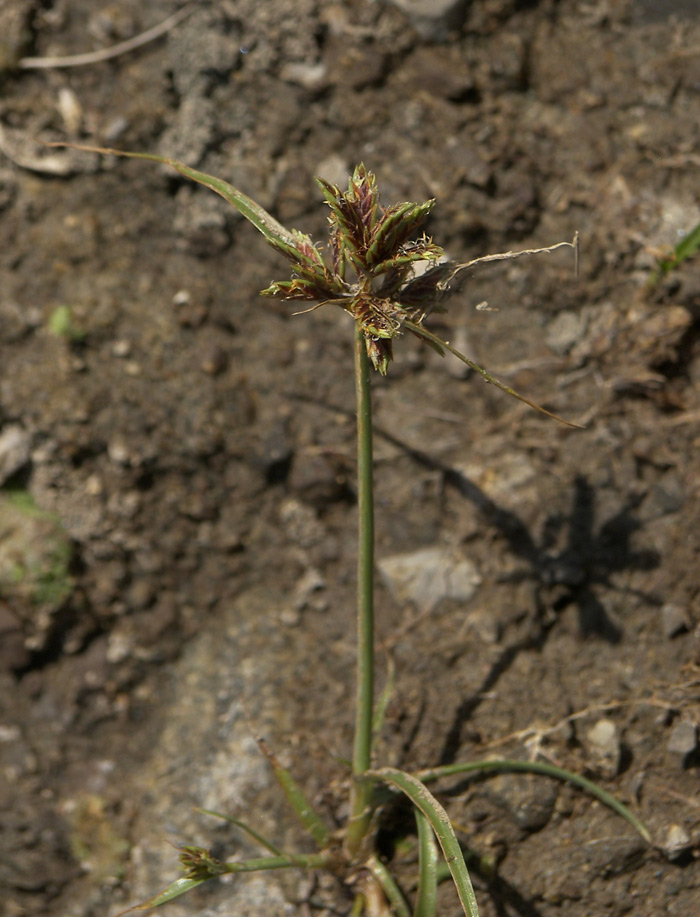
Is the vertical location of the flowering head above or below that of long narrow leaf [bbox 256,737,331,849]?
above

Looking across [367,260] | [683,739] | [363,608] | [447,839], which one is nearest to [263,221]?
[367,260]

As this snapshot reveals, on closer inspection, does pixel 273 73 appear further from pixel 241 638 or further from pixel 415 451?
pixel 241 638

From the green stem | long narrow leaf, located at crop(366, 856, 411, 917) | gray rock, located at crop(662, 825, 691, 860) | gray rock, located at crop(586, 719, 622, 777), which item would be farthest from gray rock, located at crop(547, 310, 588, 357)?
long narrow leaf, located at crop(366, 856, 411, 917)

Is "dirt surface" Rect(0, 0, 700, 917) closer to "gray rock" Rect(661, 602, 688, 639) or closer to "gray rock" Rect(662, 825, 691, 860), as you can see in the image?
"gray rock" Rect(661, 602, 688, 639)

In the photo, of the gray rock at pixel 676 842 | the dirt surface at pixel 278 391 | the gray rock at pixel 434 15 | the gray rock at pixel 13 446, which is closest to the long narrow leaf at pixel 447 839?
the dirt surface at pixel 278 391

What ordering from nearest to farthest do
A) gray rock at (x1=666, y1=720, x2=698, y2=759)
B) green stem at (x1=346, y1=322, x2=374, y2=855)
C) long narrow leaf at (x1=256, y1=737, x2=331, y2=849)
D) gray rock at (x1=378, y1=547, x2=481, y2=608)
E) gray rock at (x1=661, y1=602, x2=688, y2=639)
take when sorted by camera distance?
1. green stem at (x1=346, y1=322, x2=374, y2=855)
2. long narrow leaf at (x1=256, y1=737, x2=331, y2=849)
3. gray rock at (x1=666, y1=720, x2=698, y2=759)
4. gray rock at (x1=661, y1=602, x2=688, y2=639)
5. gray rock at (x1=378, y1=547, x2=481, y2=608)

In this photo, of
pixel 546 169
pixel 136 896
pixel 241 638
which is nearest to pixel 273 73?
pixel 546 169

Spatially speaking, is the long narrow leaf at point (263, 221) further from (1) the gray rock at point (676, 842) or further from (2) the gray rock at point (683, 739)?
(1) the gray rock at point (676, 842)
